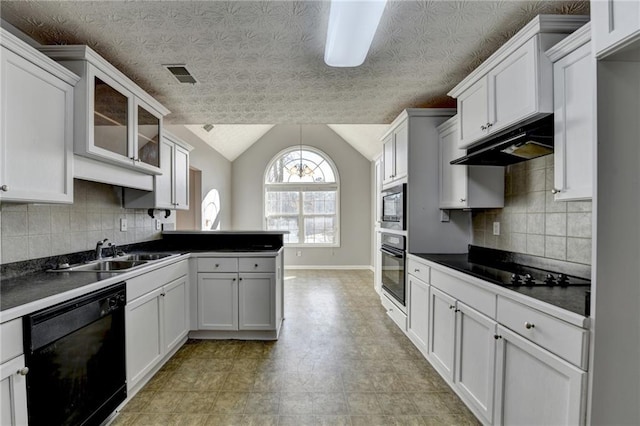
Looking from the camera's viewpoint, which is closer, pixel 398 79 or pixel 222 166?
pixel 398 79

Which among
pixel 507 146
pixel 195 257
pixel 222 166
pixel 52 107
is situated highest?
pixel 222 166

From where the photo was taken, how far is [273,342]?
9.89ft

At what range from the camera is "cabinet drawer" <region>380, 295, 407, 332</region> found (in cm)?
314

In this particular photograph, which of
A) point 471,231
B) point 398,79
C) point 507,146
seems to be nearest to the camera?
point 507,146

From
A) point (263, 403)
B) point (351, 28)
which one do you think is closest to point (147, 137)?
point (351, 28)

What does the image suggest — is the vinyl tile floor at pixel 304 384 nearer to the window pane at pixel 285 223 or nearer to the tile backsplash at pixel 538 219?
the tile backsplash at pixel 538 219

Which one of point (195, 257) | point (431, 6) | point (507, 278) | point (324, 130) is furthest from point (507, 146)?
point (324, 130)

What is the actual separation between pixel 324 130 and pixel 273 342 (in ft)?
17.7

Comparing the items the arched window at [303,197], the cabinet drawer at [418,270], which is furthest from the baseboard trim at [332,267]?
the cabinet drawer at [418,270]

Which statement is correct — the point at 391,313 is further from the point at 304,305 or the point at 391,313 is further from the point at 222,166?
the point at 222,166

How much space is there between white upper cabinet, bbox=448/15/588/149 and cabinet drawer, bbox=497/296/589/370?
3.36 ft

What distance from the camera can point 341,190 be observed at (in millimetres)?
7320

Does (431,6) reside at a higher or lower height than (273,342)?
higher

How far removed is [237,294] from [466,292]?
6.81 ft
